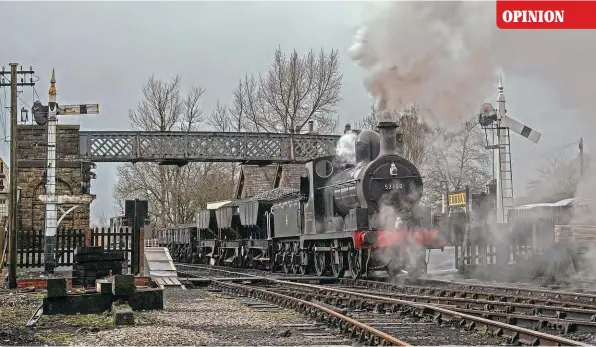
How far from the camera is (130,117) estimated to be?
176 ft

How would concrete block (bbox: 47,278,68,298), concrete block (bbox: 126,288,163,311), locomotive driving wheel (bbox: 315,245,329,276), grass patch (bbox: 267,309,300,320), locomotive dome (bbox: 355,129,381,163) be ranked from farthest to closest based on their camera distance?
1. locomotive driving wheel (bbox: 315,245,329,276)
2. locomotive dome (bbox: 355,129,381,163)
3. concrete block (bbox: 126,288,163,311)
4. grass patch (bbox: 267,309,300,320)
5. concrete block (bbox: 47,278,68,298)

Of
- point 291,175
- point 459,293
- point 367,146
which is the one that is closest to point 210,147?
point 291,175

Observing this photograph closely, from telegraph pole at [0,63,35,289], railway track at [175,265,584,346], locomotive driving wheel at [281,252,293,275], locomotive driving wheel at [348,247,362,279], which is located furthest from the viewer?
locomotive driving wheel at [281,252,293,275]

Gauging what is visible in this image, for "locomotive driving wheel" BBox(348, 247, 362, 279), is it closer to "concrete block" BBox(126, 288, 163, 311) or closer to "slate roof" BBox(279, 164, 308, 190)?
"concrete block" BBox(126, 288, 163, 311)

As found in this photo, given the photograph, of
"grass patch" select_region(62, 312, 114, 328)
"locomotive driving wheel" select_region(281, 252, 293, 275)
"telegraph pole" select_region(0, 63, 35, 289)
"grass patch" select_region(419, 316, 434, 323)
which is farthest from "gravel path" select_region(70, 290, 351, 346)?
"locomotive driving wheel" select_region(281, 252, 293, 275)

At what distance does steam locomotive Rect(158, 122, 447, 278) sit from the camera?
679 inches

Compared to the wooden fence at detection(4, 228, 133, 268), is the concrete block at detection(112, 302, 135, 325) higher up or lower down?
lower down

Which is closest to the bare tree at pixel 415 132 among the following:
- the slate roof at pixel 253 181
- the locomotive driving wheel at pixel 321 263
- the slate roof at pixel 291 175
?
the locomotive driving wheel at pixel 321 263

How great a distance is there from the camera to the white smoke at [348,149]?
65.1ft

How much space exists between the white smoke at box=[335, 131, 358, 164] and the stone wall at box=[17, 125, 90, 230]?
11.5m

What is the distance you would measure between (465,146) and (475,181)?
660 cm

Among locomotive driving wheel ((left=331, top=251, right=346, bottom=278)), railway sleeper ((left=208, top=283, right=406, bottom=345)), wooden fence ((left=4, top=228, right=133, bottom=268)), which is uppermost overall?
wooden fence ((left=4, top=228, right=133, bottom=268))

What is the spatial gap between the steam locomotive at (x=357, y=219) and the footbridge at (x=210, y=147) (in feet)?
24.1

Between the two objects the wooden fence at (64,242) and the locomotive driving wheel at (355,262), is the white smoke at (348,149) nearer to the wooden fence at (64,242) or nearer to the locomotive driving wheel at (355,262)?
the locomotive driving wheel at (355,262)
